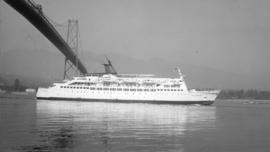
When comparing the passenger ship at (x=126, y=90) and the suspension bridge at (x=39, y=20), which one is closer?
the suspension bridge at (x=39, y=20)

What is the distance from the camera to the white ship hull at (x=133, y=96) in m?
58.1

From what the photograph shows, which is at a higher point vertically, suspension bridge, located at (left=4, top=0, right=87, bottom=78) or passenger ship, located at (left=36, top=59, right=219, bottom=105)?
suspension bridge, located at (left=4, top=0, right=87, bottom=78)

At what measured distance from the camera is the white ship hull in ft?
190

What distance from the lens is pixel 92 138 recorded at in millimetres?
14570

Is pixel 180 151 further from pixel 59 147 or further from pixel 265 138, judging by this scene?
pixel 265 138

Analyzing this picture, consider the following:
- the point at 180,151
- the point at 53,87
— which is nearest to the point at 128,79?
the point at 53,87

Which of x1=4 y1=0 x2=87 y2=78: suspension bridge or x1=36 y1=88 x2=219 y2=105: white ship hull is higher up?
x1=4 y1=0 x2=87 y2=78: suspension bridge

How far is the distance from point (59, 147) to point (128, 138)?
3.61m

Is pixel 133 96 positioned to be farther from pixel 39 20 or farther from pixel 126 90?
pixel 39 20

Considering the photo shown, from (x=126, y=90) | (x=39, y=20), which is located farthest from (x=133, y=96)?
(x=39, y=20)

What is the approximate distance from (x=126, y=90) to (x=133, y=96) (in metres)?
1.68

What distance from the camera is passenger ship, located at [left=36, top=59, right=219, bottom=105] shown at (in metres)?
58.3

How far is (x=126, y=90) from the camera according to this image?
6034 cm

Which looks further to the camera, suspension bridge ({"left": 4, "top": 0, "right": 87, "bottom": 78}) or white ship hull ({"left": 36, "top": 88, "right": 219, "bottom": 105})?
white ship hull ({"left": 36, "top": 88, "right": 219, "bottom": 105})
